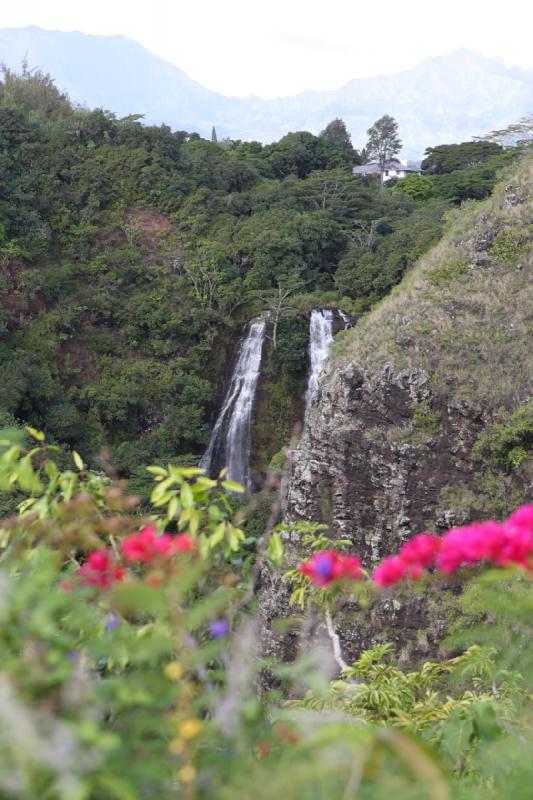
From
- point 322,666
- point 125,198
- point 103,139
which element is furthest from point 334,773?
point 103,139

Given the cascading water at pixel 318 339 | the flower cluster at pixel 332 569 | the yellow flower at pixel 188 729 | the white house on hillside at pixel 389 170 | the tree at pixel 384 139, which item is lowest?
the cascading water at pixel 318 339

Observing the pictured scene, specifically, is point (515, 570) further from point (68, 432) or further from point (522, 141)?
point (522, 141)

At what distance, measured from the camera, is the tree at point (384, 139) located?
43.8 metres

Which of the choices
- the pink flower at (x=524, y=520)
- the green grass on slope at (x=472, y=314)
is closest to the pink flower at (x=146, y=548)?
the pink flower at (x=524, y=520)

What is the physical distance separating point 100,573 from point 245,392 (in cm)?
1724

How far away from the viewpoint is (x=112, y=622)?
4.98 feet

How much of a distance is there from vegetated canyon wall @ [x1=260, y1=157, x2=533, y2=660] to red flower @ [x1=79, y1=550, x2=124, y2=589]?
791cm

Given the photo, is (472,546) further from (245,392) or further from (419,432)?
(245,392)

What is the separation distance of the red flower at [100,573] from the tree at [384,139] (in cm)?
4472

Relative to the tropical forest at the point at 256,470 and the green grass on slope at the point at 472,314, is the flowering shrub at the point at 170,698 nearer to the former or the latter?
the tropical forest at the point at 256,470

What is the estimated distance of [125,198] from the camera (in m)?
23.3

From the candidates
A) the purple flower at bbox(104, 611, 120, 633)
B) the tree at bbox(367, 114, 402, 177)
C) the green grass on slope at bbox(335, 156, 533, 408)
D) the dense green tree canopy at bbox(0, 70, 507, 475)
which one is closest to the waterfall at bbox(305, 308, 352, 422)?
the dense green tree canopy at bbox(0, 70, 507, 475)

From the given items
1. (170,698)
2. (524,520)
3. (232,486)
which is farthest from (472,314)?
(170,698)

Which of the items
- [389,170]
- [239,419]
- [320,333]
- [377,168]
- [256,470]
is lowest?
[256,470]
